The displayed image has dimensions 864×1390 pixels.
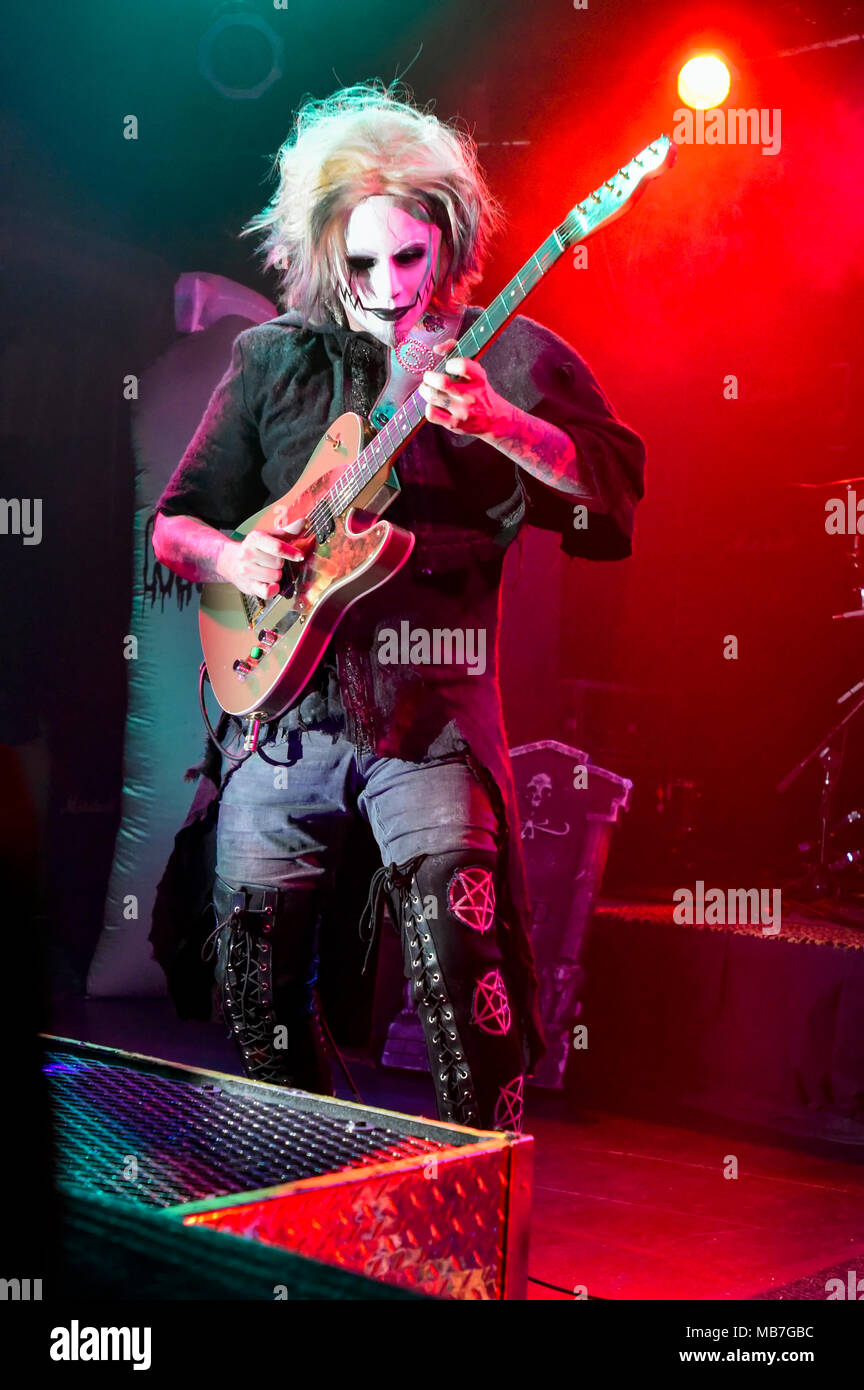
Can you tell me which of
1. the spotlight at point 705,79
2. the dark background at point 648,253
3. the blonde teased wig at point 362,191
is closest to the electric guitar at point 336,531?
the blonde teased wig at point 362,191

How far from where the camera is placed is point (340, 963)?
2508mm

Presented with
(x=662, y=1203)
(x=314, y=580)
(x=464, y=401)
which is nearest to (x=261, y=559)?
(x=314, y=580)

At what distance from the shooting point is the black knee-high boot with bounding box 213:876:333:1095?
2.32m

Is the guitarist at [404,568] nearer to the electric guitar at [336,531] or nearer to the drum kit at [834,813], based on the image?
the electric guitar at [336,531]

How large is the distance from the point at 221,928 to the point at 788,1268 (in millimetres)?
1298

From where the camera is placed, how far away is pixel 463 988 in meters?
2.09

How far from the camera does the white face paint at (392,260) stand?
2570 millimetres

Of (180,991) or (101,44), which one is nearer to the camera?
(180,991)

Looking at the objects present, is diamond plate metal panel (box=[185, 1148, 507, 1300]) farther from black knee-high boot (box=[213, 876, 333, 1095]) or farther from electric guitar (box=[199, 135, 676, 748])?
electric guitar (box=[199, 135, 676, 748])

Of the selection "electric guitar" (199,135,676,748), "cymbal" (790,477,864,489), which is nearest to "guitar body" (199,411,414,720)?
"electric guitar" (199,135,676,748)

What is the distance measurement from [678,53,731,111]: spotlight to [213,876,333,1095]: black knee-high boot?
2.81 m
